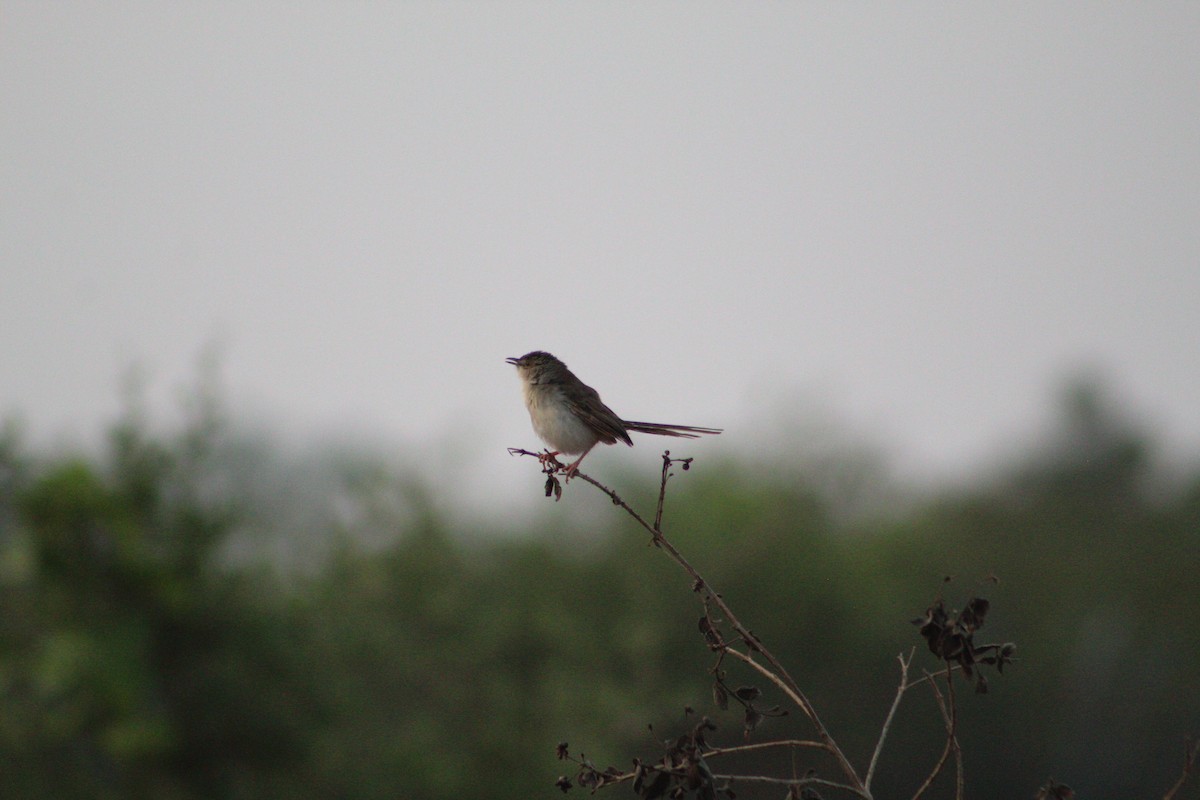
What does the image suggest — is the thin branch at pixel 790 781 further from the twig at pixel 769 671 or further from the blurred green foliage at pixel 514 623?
the blurred green foliage at pixel 514 623

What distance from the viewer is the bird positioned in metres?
6.21

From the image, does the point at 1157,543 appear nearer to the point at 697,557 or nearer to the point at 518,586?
the point at 697,557

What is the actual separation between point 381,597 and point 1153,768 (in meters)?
27.2

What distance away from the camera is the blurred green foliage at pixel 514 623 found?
1394cm

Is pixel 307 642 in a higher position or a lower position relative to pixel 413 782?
higher

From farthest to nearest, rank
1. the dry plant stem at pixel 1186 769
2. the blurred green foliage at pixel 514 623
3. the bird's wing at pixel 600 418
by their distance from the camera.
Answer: the blurred green foliage at pixel 514 623, the bird's wing at pixel 600 418, the dry plant stem at pixel 1186 769

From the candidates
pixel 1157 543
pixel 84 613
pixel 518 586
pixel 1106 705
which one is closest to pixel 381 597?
pixel 518 586

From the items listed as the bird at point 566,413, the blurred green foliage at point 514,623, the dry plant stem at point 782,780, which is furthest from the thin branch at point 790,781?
the bird at point 566,413

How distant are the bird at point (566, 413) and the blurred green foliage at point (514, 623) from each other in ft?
2.56

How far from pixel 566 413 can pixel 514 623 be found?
18.8 metres

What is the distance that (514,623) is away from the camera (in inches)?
971

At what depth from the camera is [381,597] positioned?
23.3 metres

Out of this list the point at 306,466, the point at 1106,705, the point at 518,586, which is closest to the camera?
the point at 518,586

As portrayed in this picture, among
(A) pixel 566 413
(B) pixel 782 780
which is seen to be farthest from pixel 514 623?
(B) pixel 782 780
